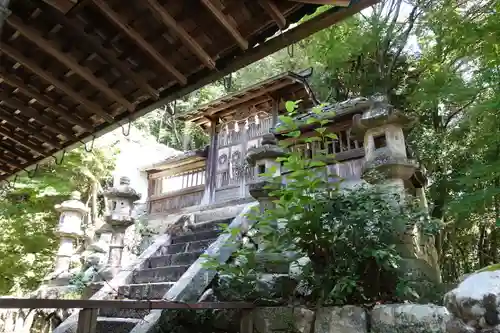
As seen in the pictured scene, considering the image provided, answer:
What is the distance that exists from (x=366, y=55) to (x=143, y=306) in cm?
1274

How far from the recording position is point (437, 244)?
374 inches

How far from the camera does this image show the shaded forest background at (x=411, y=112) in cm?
957

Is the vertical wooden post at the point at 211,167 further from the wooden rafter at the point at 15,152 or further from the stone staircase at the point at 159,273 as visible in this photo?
the wooden rafter at the point at 15,152

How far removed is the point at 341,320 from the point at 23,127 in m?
3.71

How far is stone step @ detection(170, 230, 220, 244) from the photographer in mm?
7485

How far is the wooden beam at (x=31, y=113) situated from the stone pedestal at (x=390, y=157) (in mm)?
3640

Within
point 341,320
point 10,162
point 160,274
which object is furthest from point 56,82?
point 160,274

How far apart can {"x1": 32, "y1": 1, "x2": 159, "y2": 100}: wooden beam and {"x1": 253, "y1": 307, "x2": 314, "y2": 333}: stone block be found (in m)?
2.52

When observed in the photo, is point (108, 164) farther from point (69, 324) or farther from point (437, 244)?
point (437, 244)

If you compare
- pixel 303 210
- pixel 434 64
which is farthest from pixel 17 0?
pixel 434 64

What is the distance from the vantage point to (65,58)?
105 inches

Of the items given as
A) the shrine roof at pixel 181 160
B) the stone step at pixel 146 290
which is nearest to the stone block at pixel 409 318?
the stone step at pixel 146 290

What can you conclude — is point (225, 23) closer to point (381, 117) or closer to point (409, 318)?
point (409, 318)

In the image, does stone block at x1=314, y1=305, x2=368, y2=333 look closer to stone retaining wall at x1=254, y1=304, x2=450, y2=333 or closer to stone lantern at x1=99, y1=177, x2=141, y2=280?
stone retaining wall at x1=254, y1=304, x2=450, y2=333
